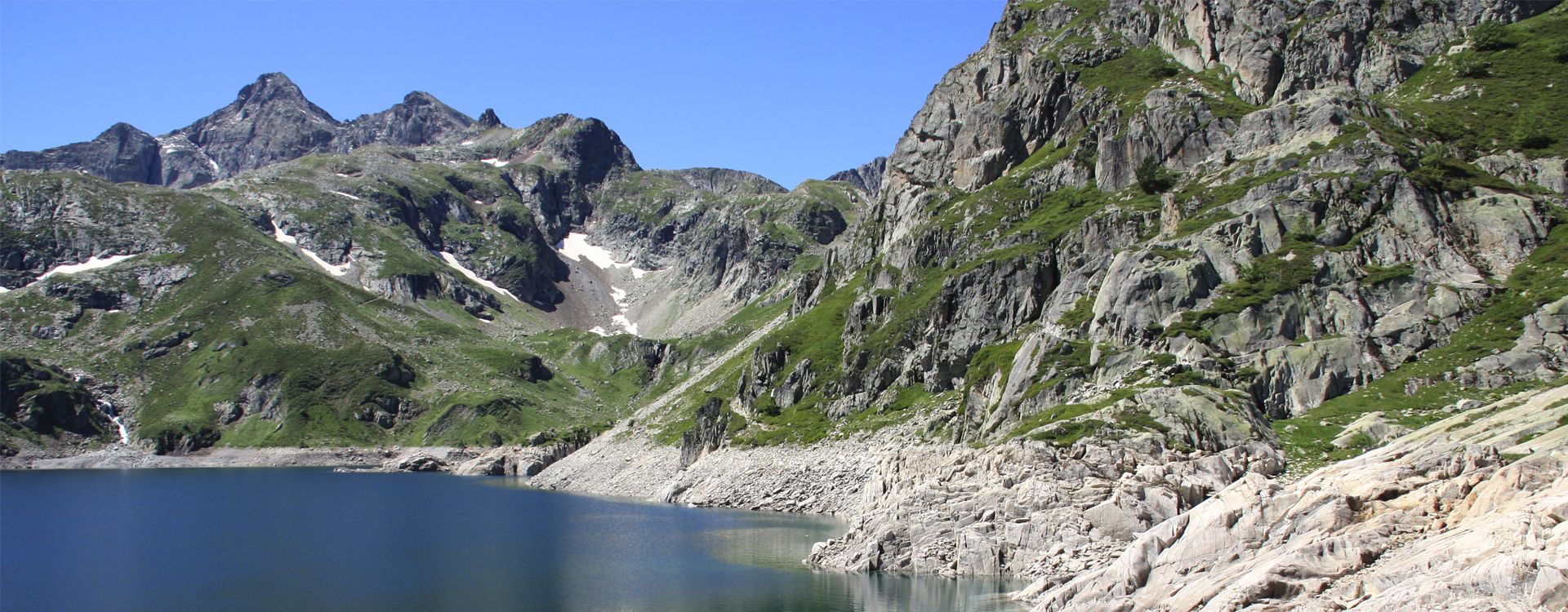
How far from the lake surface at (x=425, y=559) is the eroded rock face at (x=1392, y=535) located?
36.3 feet

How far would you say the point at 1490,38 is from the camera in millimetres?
90938

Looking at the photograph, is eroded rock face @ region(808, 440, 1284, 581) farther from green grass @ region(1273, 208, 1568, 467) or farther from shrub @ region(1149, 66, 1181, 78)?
shrub @ region(1149, 66, 1181, 78)

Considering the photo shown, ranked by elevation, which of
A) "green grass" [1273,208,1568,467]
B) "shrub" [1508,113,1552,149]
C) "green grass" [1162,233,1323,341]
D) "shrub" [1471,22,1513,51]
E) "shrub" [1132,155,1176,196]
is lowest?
"green grass" [1273,208,1568,467]

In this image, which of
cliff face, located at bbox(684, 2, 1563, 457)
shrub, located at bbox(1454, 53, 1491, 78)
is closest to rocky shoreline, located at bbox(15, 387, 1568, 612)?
cliff face, located at bbox(684, 2, 1563, 457)

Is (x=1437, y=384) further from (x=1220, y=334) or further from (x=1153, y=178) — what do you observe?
(x=1153, y=178)

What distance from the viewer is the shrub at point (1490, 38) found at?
297 ft

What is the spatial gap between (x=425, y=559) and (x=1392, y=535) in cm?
6218

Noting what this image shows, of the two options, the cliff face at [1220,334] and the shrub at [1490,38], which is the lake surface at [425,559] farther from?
the shrub at [1490,38]

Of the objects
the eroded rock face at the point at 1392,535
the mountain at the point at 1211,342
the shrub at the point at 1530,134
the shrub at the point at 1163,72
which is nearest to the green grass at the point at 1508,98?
the shrub at the point at 1530,134

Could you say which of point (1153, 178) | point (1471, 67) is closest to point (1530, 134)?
point (1471, 67)

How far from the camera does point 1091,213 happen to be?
100 meters

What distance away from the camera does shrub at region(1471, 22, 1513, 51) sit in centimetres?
9062

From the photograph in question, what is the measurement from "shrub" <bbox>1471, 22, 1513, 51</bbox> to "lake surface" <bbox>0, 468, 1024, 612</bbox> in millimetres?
83493

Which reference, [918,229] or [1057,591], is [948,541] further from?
[918,229]
